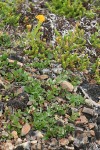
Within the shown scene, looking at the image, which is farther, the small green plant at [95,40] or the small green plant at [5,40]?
the small green plant at [95,40]

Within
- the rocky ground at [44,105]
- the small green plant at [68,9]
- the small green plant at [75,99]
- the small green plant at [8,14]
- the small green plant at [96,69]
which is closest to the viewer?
the rocky ground at [44,105]

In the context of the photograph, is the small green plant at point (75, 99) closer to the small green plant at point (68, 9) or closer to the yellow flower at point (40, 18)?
the yellow flower at point (40, 18)

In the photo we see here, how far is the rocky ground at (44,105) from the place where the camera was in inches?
224

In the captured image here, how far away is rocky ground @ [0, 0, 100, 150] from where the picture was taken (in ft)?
18.7

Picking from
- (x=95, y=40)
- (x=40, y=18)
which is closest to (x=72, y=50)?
(x=95, y=40)

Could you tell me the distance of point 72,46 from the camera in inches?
284

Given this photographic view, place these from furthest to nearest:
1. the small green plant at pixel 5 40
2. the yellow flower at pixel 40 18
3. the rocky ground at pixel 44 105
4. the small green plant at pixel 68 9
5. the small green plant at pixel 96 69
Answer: the small green plant at pixel 68 9 < the yellow flower at pixel 40 18 < the small green plant at pixel 5 40 < the small green plant at pixel 96 69 < the rocky ground at pixel 44 105

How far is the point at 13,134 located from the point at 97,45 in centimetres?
287

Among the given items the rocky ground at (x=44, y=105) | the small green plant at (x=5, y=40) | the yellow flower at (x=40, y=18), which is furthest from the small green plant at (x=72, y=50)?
the small green plant at (x=5, y=40)

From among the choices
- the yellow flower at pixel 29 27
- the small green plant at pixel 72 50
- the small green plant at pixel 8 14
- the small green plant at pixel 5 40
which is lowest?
the small green plant at pixel 72 50

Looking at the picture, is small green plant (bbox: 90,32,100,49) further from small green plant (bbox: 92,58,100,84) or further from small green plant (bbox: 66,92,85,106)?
small green plant (bbox: 66,92,85,106)

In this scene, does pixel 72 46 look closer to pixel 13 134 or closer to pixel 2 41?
pixel 2 41

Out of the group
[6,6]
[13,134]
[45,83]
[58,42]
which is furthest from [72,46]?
[13,134]

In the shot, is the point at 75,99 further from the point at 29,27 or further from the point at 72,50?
the point at 29,27
